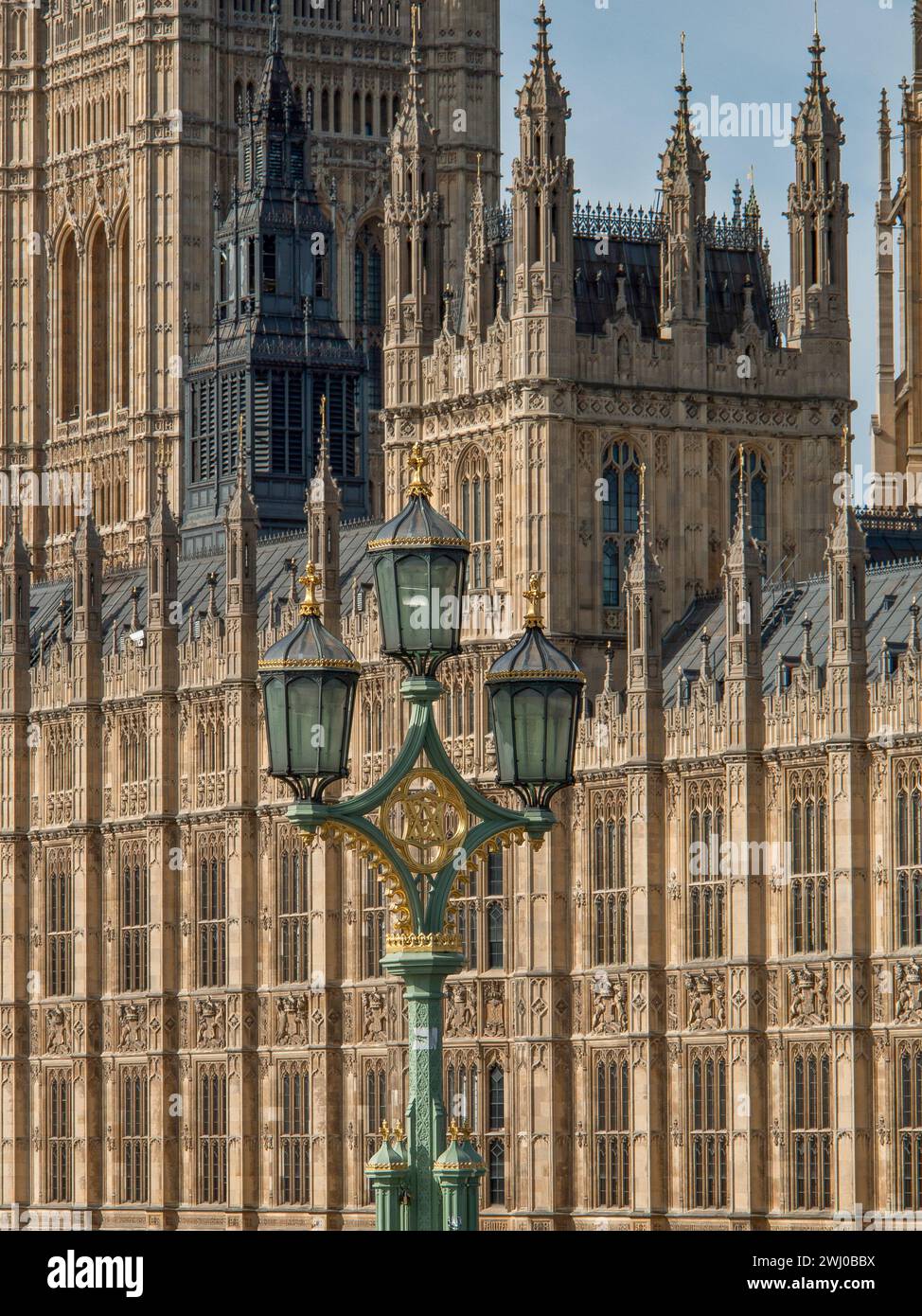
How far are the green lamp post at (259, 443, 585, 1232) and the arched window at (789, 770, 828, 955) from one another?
44752 millimetres

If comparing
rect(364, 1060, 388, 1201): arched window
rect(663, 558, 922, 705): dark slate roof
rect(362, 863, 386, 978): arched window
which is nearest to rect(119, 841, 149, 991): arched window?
rect(362, 863, 386, 978): arched window

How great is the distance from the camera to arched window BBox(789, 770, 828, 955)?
78.2 m

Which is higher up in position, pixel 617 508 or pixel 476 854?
pixel 617 508

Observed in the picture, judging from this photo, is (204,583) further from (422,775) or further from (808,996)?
(422,775)

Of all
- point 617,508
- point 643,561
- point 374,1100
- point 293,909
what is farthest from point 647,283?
point 374,1100

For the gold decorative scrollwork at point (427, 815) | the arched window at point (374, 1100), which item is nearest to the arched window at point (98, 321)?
the arched window at point (374, 1100)

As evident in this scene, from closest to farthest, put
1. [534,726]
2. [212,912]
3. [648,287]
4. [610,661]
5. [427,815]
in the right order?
[427,815]
[534,726]
[610,661]
[648,287]
[212,912]

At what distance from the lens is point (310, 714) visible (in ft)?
107

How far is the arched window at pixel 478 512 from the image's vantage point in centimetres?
8981

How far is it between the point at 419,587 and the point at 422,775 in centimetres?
261

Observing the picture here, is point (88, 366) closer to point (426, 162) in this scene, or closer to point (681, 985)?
point (426, 162)

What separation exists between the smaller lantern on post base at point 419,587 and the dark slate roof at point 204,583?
58.4 meters

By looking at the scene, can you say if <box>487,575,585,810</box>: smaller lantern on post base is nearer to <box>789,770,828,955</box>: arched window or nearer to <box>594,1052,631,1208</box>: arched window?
<box>789,770,828,955</box>: arched window
